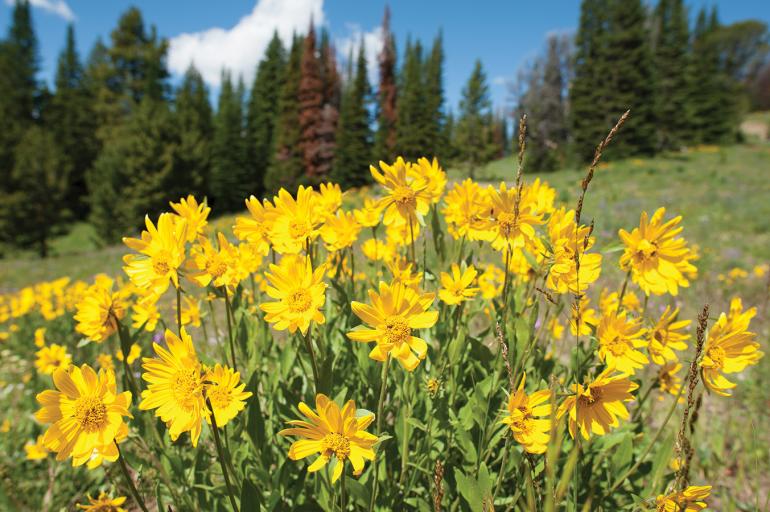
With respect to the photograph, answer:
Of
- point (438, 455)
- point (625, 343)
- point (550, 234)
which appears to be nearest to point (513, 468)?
point (438, 455)

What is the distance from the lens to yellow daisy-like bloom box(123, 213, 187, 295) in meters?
1.28

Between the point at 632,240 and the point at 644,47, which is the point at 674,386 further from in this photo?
the point at 644,47

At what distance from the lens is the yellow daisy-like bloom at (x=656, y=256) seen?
1.43 meters

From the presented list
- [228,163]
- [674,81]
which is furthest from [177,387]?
[674,81]

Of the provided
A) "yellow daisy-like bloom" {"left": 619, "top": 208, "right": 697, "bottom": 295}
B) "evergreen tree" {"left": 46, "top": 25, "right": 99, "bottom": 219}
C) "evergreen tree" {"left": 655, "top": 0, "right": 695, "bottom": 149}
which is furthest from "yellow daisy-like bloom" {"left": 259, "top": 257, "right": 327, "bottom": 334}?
"evergreen tree" {"left": 46, "top": 25, "right": 99, "bottom": 219}

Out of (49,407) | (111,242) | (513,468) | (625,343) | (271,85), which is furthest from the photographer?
(271,85)

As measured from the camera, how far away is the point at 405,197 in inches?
59.6

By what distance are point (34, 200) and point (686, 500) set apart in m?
29.4

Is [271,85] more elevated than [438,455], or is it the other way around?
[271,85]

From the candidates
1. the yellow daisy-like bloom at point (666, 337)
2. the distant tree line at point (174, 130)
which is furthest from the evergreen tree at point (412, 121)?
the yellow daisy-like bloom at point (666, 337)

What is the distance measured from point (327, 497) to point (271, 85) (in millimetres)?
36601

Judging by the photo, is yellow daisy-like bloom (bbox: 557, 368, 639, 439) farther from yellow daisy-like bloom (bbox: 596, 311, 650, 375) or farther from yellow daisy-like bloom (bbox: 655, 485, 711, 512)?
yellow daisy-like bloom (bbox: 655, 485, 711, 512)

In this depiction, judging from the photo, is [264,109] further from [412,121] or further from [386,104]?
[412,121]

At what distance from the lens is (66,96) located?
112 ft
